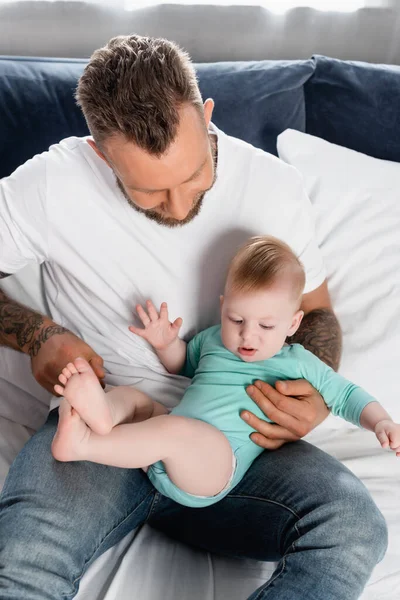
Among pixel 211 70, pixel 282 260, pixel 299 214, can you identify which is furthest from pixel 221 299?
pixel 211 70

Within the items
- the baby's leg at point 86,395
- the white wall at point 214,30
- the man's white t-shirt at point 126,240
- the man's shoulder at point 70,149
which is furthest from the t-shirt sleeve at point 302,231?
the white wall at point 214,30

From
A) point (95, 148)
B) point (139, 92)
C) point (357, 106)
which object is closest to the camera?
point (139, 92)

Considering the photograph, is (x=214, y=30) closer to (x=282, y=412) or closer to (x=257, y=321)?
(x=257, y=321)

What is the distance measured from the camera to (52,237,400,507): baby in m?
1.18

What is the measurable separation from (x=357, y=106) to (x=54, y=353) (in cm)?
111

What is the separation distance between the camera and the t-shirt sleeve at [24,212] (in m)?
1.51

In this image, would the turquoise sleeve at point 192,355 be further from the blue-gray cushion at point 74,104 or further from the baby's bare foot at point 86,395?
the blue-gray cushion at point 74,104

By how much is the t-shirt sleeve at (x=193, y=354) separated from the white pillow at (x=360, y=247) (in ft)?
1.17

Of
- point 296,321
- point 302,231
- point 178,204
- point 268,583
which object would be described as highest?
point 178,204

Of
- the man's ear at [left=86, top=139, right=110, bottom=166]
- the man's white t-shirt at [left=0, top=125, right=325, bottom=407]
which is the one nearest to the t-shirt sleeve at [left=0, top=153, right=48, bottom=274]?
the man's white t-shirt at [left=0, top=125, right=325, bottom=407]

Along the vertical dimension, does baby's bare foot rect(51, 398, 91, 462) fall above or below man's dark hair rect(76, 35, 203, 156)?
below

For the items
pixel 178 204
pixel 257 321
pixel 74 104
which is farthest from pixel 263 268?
pixel 74 104

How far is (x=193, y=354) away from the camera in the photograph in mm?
1538

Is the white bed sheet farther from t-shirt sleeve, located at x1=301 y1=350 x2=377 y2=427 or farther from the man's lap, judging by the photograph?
t-shirt sleeve, located at x1=301 y1=350 x2=377 y2=427
